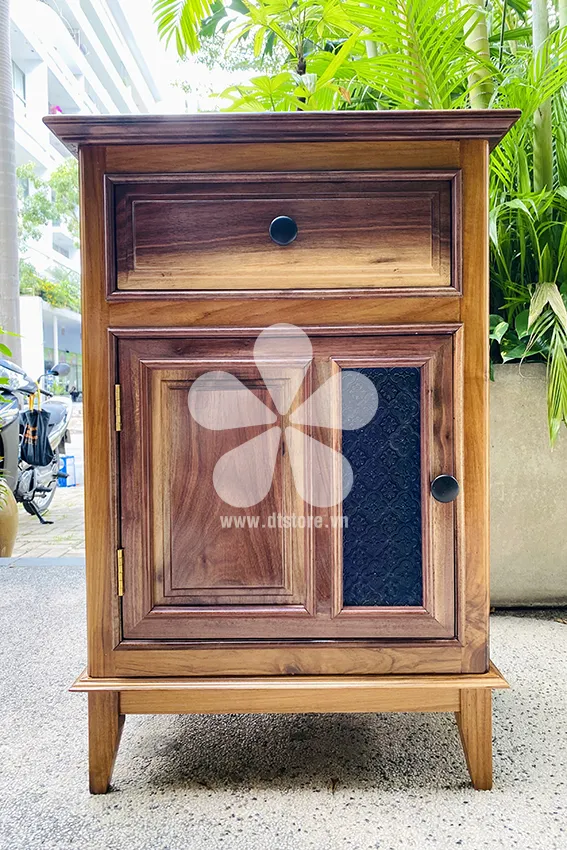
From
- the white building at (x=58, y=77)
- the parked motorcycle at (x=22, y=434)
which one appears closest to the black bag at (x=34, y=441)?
the parked motorcycle at (x=22, y=434)

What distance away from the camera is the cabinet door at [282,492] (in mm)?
710

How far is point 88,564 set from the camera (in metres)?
0.71

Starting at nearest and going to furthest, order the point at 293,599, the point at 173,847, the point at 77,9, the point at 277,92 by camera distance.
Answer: the point at 173,847 < the point at 293,599 < the point at 277,92 < the point at 77,9

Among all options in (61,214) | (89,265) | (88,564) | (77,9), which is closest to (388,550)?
(88,564)

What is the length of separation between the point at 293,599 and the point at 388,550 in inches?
5.3

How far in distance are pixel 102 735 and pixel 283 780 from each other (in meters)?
0.24

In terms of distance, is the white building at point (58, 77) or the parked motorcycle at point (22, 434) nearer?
the parked motorcycle at point (22, 434)

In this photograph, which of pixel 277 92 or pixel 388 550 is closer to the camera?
pixel 388 550

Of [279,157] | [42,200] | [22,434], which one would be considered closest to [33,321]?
[42,200]

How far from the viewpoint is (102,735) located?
27.8 inches

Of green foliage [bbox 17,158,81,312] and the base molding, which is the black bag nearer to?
green foliage [bbox 17,158,81,312]

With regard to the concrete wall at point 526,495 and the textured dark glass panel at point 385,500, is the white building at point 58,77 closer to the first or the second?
the concrete wall at point 526,495

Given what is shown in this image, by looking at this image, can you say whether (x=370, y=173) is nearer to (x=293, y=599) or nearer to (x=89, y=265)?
(x=89, y=265)

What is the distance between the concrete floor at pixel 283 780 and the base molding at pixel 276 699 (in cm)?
7
